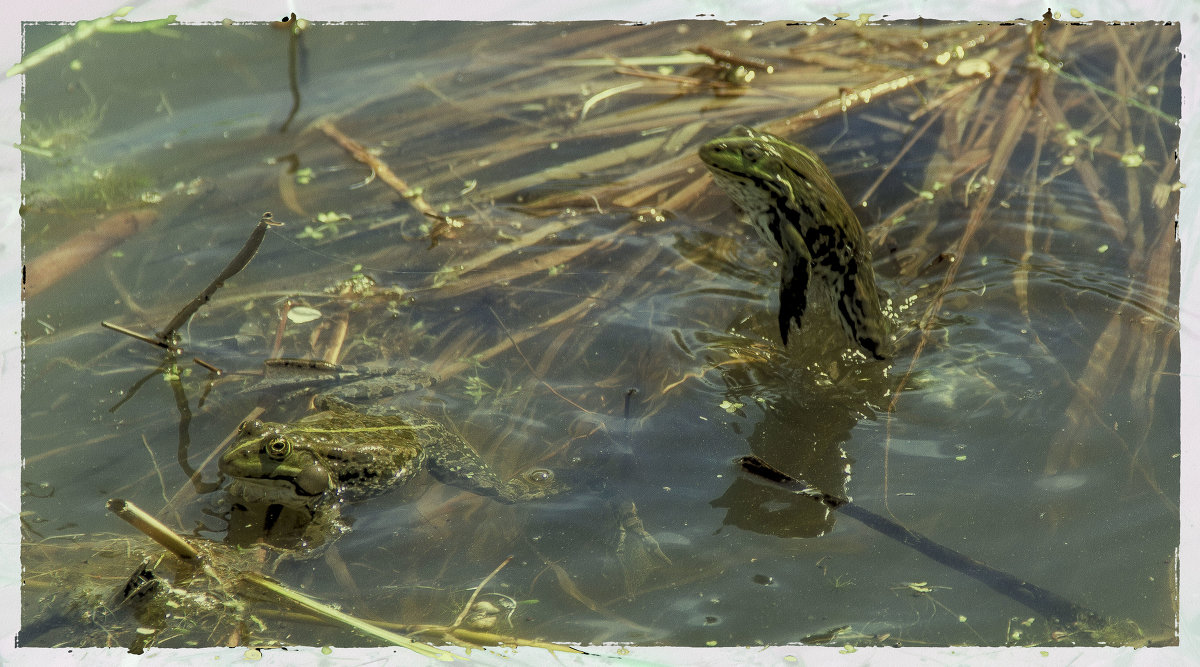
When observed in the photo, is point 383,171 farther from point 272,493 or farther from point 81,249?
point 272,493

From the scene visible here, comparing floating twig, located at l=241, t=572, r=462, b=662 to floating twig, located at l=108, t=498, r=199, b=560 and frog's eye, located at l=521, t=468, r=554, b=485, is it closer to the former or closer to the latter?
floating twig, located at l=108, t=498, r=199, b=560

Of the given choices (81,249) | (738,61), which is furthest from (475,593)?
(738,61)

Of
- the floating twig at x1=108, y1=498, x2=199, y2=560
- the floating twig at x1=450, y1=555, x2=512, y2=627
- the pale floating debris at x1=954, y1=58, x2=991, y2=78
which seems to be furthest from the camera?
the pale floating debris at x1=954, y1=58, x2=991, y2=78

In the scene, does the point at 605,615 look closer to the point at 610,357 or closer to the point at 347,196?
the point at 610,357

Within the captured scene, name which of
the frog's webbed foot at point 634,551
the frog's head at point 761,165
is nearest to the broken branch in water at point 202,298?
the frog's webbed foot at point 634,551

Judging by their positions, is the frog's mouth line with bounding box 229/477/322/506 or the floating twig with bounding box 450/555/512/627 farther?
the frog's mouth line with bounding box 229/477/322/506

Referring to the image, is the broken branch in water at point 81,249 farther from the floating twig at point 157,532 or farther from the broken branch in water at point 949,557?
the broken branch in water at point 949,557

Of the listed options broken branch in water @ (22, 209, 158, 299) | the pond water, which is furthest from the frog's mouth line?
broken branch in water @ (22, 209, 158, 299)
